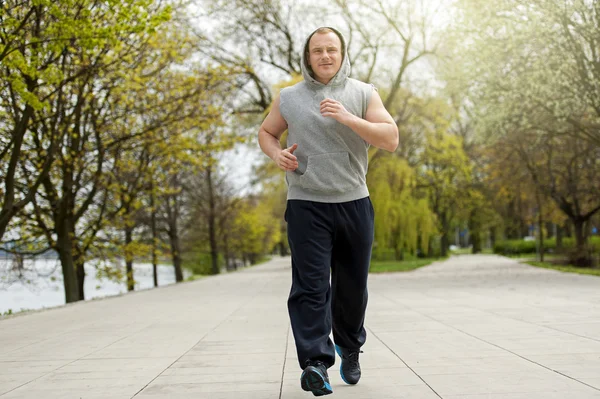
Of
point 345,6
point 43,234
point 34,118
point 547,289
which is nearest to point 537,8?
point 547,289

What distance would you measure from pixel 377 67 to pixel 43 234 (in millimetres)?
13513

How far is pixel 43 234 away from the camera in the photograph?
17.5 metres

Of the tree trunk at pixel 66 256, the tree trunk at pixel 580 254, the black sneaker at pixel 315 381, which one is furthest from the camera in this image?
the tree trunk at pixel 580 254

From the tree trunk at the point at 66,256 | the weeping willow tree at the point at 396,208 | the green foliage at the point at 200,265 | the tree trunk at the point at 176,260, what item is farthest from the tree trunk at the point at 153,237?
the green foliage at the point at 200,265

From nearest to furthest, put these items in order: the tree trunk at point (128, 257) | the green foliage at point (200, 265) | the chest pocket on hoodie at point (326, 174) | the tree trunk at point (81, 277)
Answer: the chest pocket on hoodie at point (326, 174), the tree trunk at point (128, 257), the tree trunk at point (81, 277), the green foliage at point (200, 265)

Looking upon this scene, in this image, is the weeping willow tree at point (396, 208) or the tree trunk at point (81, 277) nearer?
the tree trunk at point (81, 277)

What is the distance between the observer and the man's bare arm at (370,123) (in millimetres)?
3502

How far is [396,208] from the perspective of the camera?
93.8 ft

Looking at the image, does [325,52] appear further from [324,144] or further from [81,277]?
[81,277]

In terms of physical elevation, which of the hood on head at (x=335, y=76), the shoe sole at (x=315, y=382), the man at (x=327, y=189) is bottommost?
the shoe sole at (x=315, y=382)

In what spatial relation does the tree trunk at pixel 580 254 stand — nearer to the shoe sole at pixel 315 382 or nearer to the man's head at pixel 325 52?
the man's head at pixel 325 52

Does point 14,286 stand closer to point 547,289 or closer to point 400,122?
point 547,289

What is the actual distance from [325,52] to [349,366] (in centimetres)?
176

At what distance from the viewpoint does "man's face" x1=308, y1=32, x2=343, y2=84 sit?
369 cm
